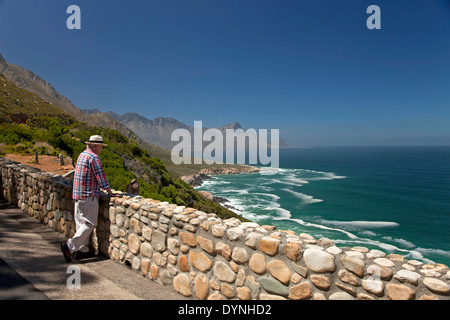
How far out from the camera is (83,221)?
3.95 m

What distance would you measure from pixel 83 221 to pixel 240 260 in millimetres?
2782

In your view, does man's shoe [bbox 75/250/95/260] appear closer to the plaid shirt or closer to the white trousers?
the white trousers

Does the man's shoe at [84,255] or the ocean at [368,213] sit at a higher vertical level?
the man's shoe at [84,255]

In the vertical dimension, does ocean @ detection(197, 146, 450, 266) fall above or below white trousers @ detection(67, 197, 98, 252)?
below

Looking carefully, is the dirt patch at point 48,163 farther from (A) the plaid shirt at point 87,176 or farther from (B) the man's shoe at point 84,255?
(A) the plaid shirt at point 87,176

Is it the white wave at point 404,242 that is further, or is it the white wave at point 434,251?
the white wave at point 404,242

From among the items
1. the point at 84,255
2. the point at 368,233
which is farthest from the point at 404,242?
the point at 84,255

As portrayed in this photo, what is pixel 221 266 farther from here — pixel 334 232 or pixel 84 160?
pixel 334 232

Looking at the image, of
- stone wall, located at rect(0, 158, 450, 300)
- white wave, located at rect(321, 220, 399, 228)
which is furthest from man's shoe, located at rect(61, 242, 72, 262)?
white wave, located at rect(321, 220, 399, 228)

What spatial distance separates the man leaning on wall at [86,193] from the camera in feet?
12.6

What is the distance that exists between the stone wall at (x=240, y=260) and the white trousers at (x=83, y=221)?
0.98ft

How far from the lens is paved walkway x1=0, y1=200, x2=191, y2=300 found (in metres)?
3.04

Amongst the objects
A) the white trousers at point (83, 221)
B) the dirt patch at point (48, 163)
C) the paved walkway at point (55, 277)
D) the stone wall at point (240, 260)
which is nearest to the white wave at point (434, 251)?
the stone wall at point (240, 260)
